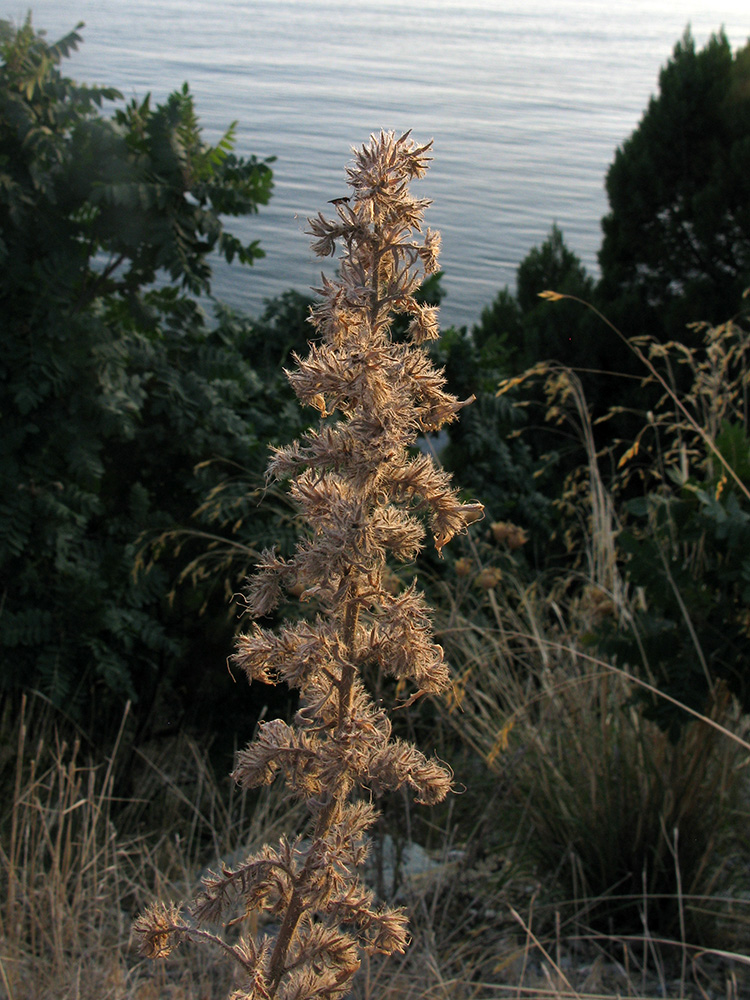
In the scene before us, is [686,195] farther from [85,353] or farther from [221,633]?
[85,353]

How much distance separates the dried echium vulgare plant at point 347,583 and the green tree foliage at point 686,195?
6.63m

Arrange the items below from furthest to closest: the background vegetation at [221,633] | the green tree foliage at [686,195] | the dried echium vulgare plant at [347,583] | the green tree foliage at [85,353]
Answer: the green tree foliage at [686,195], the green tree foliage at [85,353], the background vegetation at [221,633], the dried echium vulgare plant at [347,583]

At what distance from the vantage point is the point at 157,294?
13.7 feet

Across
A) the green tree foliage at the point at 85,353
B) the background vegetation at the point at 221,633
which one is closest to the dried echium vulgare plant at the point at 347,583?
the background vegetation at the point at 221,633

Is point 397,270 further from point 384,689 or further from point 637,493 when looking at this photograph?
point 637,493

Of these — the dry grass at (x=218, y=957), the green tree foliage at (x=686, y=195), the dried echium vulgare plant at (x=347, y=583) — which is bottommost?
the dry grass at (x=218, y=957)

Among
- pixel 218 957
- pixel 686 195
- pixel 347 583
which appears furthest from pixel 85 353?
pixel 686 195

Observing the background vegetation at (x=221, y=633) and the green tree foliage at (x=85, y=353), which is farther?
the green tree foliage at (x=85, y=353)

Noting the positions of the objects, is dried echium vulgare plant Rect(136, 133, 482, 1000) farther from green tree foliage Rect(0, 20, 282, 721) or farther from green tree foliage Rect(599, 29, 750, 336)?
green tree foliage Rect(599, 29, 750, 336)

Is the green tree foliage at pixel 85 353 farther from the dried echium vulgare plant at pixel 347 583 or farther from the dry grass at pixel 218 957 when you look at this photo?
the dried echium vulgare plant at pixel 347 583

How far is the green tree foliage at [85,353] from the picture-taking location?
344cm

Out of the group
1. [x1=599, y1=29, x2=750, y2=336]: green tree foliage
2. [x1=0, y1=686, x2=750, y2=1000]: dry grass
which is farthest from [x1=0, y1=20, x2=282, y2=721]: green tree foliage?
[x1=599, y1=29, x2=750, y2=336]: green tree foliage

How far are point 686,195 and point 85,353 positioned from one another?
560cm

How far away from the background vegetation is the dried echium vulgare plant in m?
1.26
